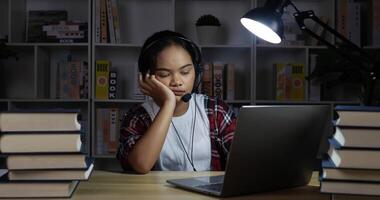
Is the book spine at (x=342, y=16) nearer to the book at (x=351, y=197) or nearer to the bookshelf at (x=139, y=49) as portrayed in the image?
the bookshelf at (x=139, y=49)

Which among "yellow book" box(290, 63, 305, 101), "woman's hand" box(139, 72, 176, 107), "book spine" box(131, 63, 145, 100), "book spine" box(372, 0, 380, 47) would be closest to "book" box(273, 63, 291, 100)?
"yellow book" box(290, 63, 305, 101)

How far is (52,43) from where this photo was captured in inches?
121

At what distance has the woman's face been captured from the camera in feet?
5.22

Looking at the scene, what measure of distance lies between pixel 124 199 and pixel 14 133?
0.25m

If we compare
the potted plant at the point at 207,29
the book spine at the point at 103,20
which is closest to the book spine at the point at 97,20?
the book spine at the point at 103,20

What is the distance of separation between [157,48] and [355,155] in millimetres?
913

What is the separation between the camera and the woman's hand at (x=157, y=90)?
1447 mm

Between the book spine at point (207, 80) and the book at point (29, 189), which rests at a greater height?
the book spine at point (207, 80)

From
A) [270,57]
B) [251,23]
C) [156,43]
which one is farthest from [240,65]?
[251,23]

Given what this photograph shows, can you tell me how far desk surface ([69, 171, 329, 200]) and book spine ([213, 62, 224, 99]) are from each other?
74.4 inches

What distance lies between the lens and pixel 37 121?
2.99ft

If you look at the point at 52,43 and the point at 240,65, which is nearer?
the point at 52,43

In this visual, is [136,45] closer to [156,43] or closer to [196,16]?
[196,16]

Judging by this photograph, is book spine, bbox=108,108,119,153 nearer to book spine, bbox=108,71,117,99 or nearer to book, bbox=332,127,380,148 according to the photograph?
book spine, bbox=108,71,117,99
